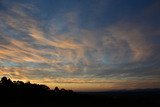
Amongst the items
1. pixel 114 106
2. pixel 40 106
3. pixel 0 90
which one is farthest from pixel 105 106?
pixel 0 90

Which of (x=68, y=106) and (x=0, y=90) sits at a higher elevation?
(x=0, y=90)

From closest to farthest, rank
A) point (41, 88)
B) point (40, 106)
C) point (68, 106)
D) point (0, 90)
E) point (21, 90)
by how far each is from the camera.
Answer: point (40, 106), point (68, 106), point (0, 90), point (21, 90), point (41, 88)

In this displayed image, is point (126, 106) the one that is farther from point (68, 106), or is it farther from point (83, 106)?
point (68, 106)

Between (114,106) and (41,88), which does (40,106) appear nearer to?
(114,106)

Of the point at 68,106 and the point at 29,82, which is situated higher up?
the point at 29,82

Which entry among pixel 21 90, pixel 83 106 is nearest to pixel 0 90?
pixel 21 90

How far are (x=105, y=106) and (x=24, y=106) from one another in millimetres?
23974

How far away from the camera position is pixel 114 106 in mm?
66875

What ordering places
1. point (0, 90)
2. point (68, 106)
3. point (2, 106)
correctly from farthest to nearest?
point (0, 90) < point (68, 106) < point (2, 106)

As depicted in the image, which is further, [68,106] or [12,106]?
[68,106]

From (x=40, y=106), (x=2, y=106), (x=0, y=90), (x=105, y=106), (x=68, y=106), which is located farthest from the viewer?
(x=0, y=90)

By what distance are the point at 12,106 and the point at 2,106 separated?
1.90m

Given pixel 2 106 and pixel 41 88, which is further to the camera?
pixel 41 88

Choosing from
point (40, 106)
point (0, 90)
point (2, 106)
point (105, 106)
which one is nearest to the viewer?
point (2, 106)
